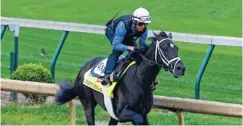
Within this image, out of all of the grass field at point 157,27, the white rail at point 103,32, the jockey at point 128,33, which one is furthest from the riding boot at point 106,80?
the white rail at point 103,32

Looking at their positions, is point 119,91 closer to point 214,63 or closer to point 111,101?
point 111,101

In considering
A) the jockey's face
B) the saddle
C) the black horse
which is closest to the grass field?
the saddle

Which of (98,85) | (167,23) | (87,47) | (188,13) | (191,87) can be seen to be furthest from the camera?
(188,13)

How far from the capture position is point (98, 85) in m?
7.20

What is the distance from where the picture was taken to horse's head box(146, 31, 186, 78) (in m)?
6.30

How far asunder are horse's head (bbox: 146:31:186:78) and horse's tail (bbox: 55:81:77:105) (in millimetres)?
1177

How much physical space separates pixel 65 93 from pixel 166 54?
4.86ft

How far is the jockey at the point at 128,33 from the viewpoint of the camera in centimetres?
673

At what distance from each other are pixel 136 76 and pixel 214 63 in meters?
9.57

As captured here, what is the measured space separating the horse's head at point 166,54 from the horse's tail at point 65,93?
1177 mm

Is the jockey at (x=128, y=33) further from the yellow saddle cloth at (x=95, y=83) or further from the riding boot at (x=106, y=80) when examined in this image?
the yellow saddle cloth at (x=95, y=83)

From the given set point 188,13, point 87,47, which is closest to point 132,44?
point 87,47

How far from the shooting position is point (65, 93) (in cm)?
762

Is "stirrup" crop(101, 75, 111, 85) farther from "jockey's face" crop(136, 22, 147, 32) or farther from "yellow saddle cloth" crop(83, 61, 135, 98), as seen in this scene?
"jockey's face" crop(136, 22, 147, 32)
